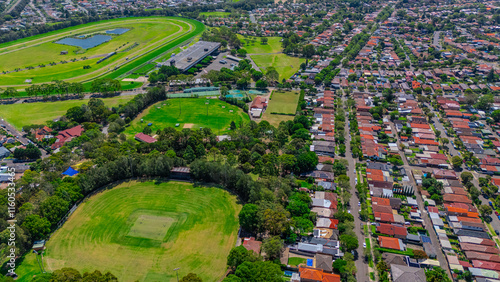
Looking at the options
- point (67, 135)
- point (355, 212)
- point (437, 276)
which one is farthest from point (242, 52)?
point (437, 276)

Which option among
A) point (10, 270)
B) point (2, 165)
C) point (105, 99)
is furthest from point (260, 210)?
point (105, 99)

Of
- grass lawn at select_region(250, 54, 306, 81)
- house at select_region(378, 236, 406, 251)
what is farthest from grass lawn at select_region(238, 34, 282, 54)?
house at select_region(378, 236, 406, 251)

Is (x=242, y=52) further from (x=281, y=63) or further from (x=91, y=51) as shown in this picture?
(x=91, y=51)

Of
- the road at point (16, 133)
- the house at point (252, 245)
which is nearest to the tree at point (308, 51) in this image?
the road at point (16, 133)

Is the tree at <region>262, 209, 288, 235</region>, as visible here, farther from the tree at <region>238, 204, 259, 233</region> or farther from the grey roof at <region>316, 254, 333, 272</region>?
the grey roof at <region>316, 254, 333, 272</region>

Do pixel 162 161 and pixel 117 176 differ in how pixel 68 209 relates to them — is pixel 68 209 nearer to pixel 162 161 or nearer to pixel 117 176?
pixel 117 176

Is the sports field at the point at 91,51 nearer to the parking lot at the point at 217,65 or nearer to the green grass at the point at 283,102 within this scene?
the parking lot at the point at 217,65
